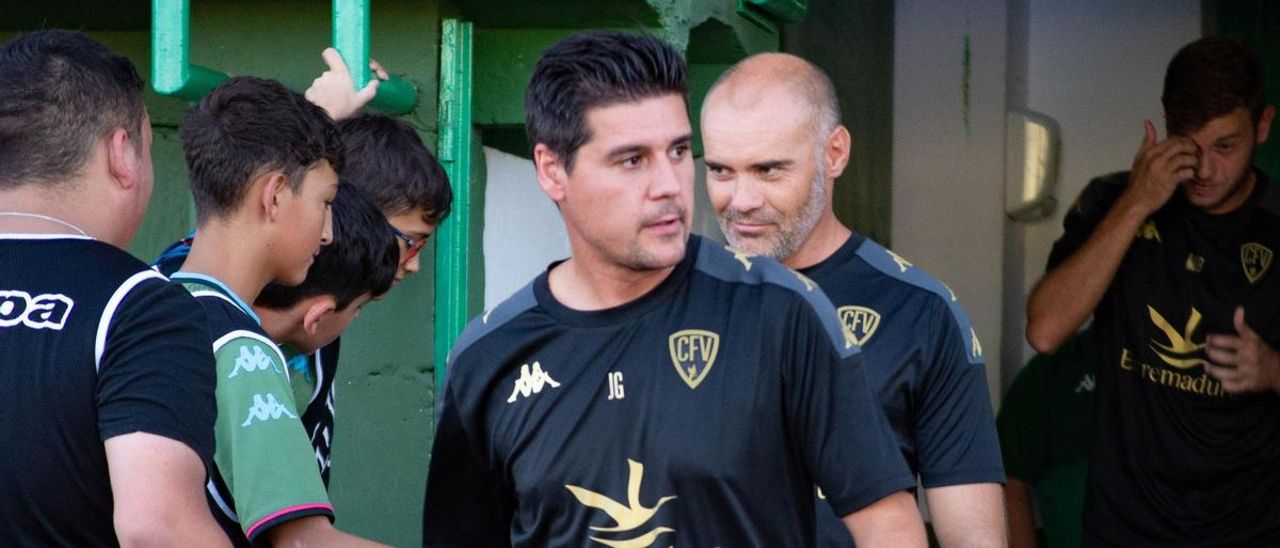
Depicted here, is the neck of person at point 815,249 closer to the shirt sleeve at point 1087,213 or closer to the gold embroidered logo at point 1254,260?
the shirt sleeve at point 1087,213

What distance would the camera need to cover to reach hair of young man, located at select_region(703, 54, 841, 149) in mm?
3711

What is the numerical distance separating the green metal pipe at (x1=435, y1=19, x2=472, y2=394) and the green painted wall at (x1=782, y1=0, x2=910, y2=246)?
1.90 metres

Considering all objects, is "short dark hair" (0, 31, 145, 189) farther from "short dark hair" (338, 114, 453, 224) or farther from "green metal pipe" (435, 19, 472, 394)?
"green metal pipe" (435, 19, 472, 394)

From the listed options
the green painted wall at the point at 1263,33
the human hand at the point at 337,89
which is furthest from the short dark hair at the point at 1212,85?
the human hand at the point at 337,89

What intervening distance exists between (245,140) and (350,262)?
1.07ft

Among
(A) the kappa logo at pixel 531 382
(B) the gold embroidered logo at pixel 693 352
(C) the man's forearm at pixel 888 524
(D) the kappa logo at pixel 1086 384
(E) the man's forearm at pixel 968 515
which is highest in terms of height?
(B) the gold embroidered logo at pixel 693 352

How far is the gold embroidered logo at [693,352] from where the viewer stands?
8.35 feet

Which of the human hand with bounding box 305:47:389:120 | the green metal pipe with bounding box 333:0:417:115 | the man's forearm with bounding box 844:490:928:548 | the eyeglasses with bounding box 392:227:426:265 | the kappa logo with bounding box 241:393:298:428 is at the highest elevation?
the green metal pipe with bounding box 333:0:417:115

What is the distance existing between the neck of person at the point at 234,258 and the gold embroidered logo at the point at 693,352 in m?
0.85

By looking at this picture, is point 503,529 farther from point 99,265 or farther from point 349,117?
point 349,117

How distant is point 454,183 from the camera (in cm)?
403

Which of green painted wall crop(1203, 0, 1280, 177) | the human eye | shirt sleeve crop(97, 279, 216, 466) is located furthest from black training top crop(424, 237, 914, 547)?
green painted wall crop(1203, 0, 1280, 177)

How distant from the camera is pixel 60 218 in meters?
2.48

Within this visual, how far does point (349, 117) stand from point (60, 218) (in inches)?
49.1
